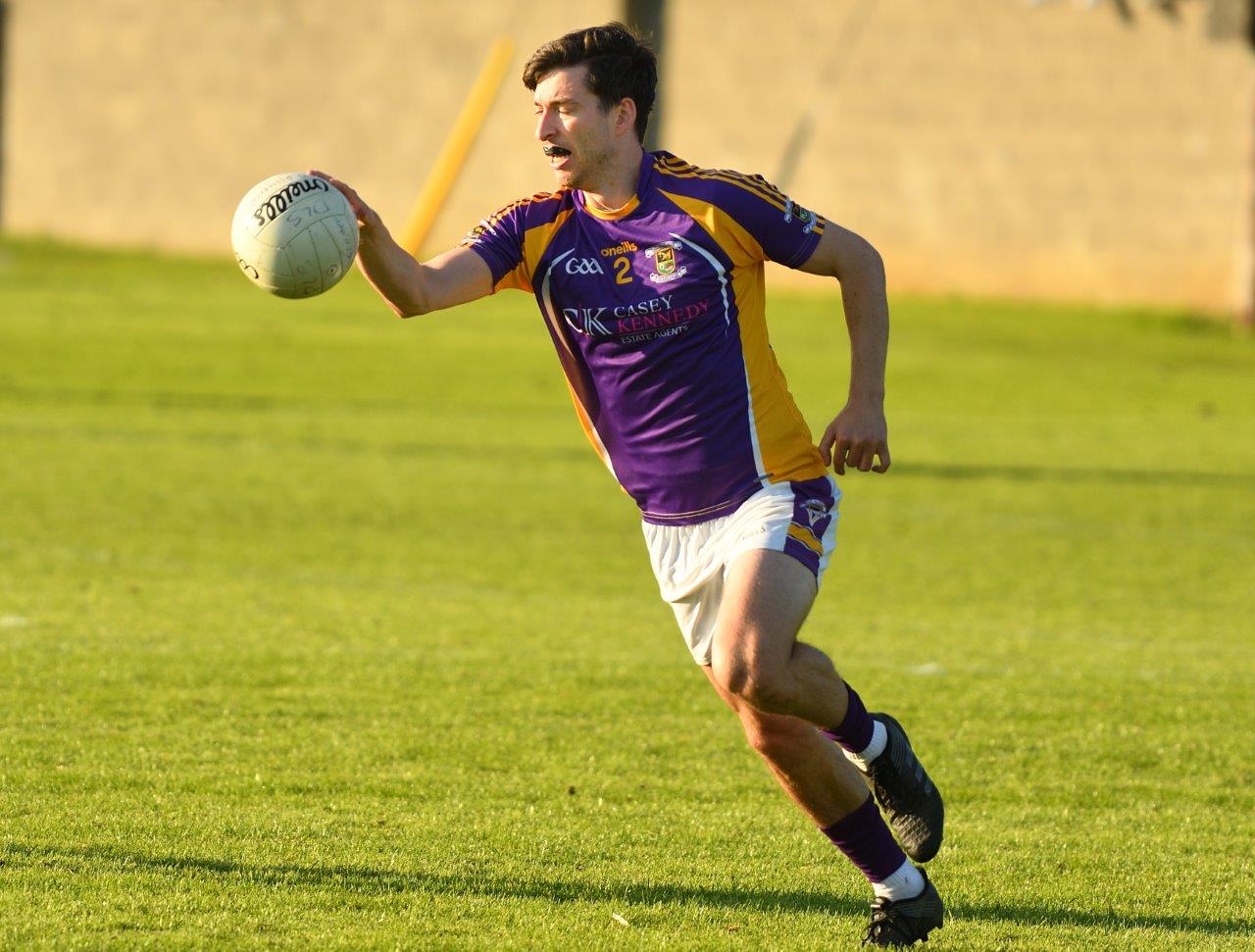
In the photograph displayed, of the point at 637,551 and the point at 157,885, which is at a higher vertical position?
the point at 157,885

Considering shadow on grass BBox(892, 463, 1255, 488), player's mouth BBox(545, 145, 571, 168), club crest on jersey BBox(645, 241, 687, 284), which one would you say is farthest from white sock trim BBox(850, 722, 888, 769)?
shadow on grass BBox(892, 463, 1255, 488)

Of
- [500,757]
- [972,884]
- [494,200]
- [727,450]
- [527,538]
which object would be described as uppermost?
[727,450]

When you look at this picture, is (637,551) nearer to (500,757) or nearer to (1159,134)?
(500,757)

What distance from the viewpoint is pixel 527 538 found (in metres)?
13.0

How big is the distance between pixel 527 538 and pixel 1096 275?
20.6 meters

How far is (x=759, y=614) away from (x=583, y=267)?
1.13 m

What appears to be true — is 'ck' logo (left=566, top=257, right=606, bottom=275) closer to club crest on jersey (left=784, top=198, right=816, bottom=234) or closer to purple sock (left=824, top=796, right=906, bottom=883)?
club crest on jersey (left=784, top=198, right=816, bottom=234)

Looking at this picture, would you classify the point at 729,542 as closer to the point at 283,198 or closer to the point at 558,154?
the point at 558,154

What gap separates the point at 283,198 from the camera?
17.7ft

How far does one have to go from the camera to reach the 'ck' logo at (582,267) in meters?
5.47

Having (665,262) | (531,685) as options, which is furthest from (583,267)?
(531,685)

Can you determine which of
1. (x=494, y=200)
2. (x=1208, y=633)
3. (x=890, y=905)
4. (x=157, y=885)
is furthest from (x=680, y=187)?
(x=494, y=200)

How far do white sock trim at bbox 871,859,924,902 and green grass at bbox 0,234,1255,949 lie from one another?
17 cm

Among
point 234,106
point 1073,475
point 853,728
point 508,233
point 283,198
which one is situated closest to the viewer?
point 853,728
